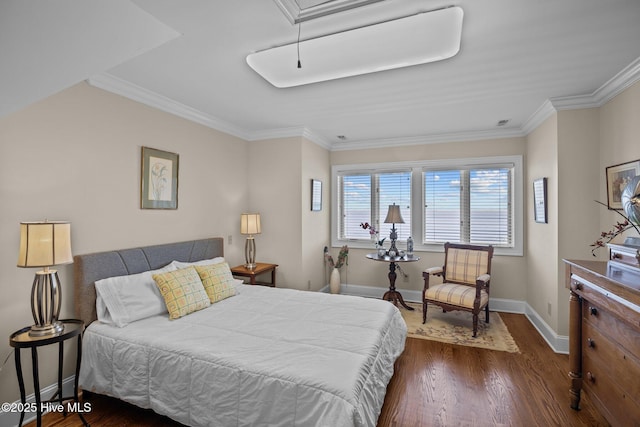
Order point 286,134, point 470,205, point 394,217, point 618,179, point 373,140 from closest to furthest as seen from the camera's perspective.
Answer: point 618,179 < point 286,134 < point 394,217 < point 470,205 < point 373,140

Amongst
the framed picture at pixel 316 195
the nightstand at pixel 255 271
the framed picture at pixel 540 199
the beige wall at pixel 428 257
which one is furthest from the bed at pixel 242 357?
the framed picture at pixel 540 199

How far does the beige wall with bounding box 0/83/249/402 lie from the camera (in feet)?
6.53

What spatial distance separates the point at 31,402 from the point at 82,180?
1628 millimetres

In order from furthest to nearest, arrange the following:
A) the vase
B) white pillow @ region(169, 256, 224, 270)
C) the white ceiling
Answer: the vase → white pillow @ region(169, 256, 224, 270) → the white ceiling

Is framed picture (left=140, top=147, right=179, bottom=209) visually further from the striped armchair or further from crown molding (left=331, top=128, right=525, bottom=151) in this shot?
the striped armchair

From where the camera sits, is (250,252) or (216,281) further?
(250,252)

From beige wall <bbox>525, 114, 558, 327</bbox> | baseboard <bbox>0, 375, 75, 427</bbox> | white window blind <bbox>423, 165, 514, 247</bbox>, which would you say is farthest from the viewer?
white window blind <bbox>423, 165, 514, 247</bbox>

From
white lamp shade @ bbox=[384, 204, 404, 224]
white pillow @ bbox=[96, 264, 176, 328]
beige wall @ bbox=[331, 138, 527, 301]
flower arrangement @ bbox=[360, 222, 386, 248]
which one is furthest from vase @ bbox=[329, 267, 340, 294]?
white pillow @ bbox=[96, 264, 176, 328]

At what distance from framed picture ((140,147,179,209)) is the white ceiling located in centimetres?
54

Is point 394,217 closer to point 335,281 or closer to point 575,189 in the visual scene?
point 335,281

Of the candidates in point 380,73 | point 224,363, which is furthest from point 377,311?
point 380,73

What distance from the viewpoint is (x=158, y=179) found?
3.00 metres

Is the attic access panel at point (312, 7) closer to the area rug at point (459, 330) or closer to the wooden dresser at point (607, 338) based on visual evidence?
the wooden dresser at point (607, 338)

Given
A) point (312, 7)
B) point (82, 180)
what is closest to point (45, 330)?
point (82, 180)
